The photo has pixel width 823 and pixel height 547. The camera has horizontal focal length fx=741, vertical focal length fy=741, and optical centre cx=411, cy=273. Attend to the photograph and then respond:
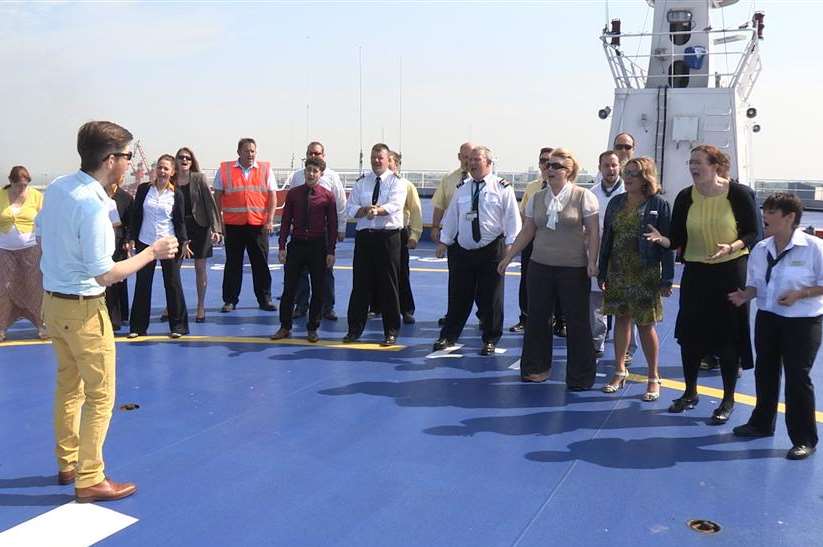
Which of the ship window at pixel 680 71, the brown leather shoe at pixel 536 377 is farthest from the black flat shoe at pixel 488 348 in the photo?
the ship window at pixel 680 71

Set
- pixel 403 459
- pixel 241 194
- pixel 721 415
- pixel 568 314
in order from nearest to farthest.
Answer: pixel 403 459 < pixel 721 415 < pixel 568 314 < pixel 241 194

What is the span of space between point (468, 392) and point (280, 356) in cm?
184

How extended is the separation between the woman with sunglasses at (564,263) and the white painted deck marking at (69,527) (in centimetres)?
323

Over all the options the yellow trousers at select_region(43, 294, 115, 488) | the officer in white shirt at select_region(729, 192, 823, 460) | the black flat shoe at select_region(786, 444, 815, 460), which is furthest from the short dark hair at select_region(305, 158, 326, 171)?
the black flat shoe at select_region(786, 444, 815, 460)

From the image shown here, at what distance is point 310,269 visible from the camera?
6.94 metres

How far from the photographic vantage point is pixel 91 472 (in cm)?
346

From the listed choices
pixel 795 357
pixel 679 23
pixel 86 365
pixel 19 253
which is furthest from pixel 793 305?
pixel 679 23

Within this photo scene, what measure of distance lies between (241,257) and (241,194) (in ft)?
2.32

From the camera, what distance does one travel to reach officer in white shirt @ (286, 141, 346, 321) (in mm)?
7531

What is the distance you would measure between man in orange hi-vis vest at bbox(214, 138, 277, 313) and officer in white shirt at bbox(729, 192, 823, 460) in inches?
206

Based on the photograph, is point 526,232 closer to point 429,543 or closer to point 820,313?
point 820,313

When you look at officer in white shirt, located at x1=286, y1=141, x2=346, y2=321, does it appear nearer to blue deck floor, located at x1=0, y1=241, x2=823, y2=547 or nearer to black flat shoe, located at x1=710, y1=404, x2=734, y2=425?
blue deck floor, located at x1=0, y1=241, x2=823, y2=547

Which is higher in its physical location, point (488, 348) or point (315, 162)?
point (315, 162)

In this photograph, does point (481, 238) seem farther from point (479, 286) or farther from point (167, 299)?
point (167, 299)
